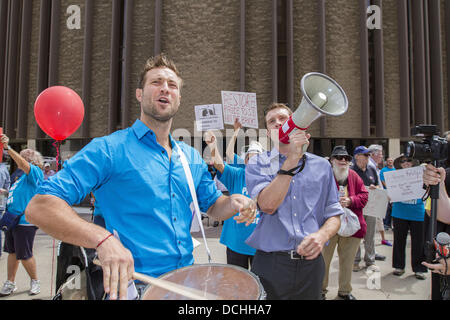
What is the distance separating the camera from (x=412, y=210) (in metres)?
4.84

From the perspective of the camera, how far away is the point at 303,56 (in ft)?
44.6

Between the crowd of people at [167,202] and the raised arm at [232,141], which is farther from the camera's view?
the raised arm at [232,141]

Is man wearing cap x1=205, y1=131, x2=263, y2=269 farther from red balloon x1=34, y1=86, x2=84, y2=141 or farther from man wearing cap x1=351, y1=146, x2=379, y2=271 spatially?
man wearing cap x1=351, y1=146, x2=379, y2=271

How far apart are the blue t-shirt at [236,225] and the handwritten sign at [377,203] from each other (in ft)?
8.17

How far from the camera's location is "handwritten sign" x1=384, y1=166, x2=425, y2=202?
3.59 m

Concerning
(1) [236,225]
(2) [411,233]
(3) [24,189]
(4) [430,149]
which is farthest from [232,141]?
(2) [411,233]

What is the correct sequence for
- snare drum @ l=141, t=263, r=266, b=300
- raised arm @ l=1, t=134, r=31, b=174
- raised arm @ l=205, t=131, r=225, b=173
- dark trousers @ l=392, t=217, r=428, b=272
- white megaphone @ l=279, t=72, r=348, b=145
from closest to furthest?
snare drum @ l=141, t=263, r=266, b=300, white megaphone @ l=279, t=72, r=348, b=145, raised arm @ l=205, t=131, r=225, b=173, raised arm @ l=1, t=134, r=31, b=174, dark trousers @ l=392, t=217, r=428, b=272

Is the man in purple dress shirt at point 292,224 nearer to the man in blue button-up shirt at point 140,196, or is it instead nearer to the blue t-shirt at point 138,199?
the man in blue button-up shirt at point 140,196

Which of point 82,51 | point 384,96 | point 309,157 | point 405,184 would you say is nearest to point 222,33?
point 82,51

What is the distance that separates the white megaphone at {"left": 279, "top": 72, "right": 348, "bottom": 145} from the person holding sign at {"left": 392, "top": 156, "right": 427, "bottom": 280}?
13.1 feet

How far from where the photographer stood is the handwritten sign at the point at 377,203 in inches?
183

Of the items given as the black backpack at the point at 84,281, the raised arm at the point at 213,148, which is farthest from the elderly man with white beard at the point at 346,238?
the black backpack at the point at 84,281

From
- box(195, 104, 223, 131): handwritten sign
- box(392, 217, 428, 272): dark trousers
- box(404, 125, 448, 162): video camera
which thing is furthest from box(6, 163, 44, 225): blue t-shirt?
box(392, 217, 428, 272): dark trousers
